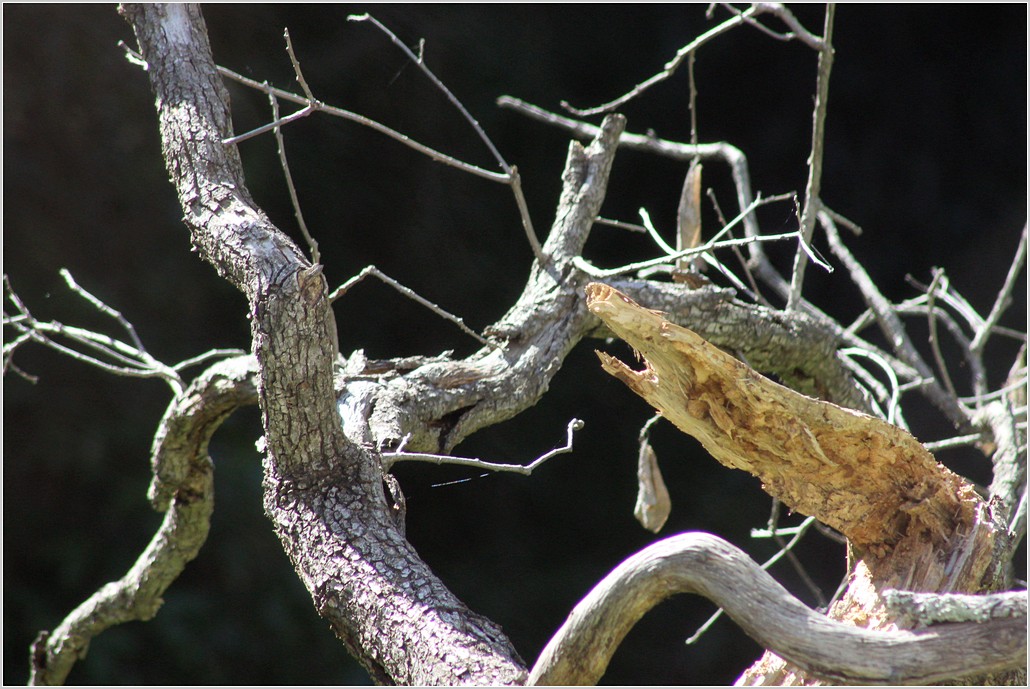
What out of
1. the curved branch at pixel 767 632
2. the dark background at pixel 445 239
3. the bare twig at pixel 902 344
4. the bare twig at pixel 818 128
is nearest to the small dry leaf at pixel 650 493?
the bare twig at pixel 818 128

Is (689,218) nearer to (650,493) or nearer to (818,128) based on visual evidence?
(818,128)

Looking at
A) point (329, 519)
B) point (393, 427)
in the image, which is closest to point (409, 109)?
point (393, 427)

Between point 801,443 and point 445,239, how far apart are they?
169 cm

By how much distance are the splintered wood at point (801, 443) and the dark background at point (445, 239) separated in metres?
1.45

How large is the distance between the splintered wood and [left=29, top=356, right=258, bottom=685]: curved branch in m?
0.68

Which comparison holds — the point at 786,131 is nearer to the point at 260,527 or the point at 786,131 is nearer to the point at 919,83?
the point at 919,83

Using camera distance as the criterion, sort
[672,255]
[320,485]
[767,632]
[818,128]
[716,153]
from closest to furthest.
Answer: [767,632] → [320,485] → [672,255] → [818,128] → [716,153]

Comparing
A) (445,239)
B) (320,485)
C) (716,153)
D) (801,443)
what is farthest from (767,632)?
(445,239)

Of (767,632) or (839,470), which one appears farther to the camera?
(839,470)

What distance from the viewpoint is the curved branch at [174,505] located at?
135 centimetres

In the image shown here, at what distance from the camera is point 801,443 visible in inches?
33.5

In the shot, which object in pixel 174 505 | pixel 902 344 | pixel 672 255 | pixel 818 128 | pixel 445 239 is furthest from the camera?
pixel 445 239

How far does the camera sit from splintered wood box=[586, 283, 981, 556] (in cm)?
81

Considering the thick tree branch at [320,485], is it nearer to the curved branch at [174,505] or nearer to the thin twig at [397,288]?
the thin twig at [397,288]
